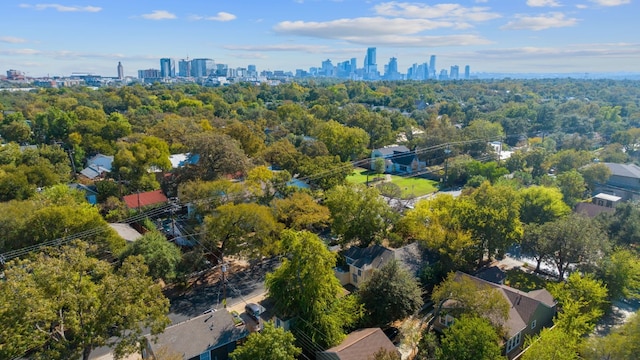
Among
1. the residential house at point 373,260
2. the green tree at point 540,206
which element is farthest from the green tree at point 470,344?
the green tree at point 540,206

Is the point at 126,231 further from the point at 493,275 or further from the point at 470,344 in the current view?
the point at 493,275

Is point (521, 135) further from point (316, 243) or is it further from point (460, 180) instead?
point (316, 243)

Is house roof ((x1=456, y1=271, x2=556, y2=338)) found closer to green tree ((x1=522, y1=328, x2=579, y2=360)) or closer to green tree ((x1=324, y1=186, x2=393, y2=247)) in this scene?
green tree ((x1=522, y1=328, x2=579, y2=360))

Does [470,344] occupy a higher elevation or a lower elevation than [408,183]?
lower

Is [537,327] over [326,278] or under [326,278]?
under

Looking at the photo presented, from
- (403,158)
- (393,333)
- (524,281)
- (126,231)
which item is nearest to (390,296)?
(393,333)

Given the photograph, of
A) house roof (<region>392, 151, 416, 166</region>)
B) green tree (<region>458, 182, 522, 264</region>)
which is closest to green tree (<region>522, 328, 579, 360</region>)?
green tree (<region>458, 182, 522, 264</region>)

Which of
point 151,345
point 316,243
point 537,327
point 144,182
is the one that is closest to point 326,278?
point 316,243
